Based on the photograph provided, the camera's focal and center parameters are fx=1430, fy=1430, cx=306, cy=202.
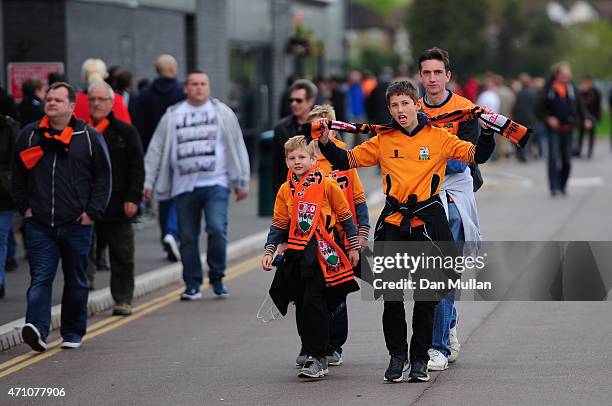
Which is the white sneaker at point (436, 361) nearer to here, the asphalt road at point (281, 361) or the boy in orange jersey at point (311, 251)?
the asphalt road at point (281, 361)

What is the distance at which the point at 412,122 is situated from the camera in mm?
8469

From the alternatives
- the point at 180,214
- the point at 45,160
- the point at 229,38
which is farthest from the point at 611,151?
the point at 45,160

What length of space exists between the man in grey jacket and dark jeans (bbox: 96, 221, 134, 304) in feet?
2.55

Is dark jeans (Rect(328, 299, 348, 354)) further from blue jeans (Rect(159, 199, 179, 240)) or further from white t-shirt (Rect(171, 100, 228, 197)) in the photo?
blue jeans (Rect(159, 199, 179, 240))

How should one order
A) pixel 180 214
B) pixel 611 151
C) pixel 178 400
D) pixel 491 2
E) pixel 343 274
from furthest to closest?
pixel 491 2 < pixel 611 151 < pixel 180 214 < pixel 343 274 < pixel 178 400

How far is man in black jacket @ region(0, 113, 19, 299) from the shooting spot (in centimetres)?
1283

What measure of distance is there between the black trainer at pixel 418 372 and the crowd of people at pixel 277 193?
0.03 feet

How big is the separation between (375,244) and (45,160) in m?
2.87

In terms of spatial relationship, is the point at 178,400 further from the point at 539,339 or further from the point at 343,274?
the point at 539,339

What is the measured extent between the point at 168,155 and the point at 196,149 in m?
0.28

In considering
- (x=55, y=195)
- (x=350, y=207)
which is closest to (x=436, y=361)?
(x=350, y=207)

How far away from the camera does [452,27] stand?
83688mm

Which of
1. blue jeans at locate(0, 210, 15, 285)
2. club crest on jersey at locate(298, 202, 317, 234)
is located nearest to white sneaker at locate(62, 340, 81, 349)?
blue jeans at locate(0, 210, 15, 285)

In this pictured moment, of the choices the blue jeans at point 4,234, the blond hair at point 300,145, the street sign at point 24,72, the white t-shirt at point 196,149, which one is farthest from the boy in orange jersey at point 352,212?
the street sign at point 24,72
